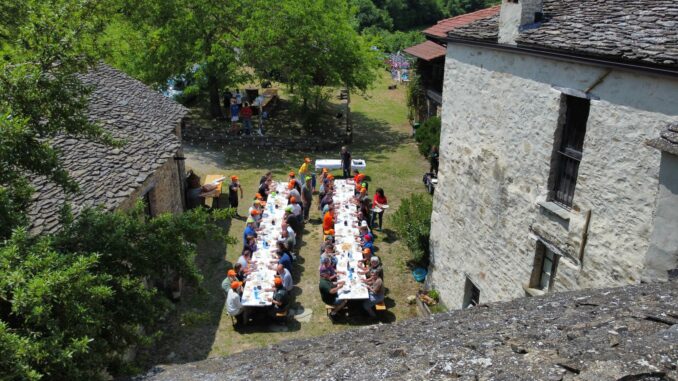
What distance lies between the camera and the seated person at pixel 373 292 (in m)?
11.6

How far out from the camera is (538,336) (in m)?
3.83

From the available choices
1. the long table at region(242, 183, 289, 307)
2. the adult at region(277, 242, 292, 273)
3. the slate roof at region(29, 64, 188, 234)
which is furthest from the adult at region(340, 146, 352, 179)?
the adult at region(277, 242, 292, 273)

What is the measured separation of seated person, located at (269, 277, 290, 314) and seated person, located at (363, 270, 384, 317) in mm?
1763

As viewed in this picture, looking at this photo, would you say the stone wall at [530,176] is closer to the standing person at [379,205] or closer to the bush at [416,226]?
the bush at [416,226]

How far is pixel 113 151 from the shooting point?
11.0 metres

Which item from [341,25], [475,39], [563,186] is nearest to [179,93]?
[341,25]

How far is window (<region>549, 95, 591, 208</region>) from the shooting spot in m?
7.98

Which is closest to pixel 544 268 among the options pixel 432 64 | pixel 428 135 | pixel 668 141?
pixel 668 141

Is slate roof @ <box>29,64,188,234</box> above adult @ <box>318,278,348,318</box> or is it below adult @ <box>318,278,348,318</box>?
above

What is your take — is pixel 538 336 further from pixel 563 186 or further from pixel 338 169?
pixel 338 169

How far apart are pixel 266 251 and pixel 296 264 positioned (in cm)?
157

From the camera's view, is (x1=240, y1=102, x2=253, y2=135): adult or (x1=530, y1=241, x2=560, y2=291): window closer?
(x1=530, y1=241, x2=560, y2=291): window

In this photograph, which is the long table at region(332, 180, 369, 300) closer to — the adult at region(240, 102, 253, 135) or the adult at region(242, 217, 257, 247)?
the adult at region(242, 217, 257, 247)

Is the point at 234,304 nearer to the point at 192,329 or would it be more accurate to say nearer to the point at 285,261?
the point at 192,329
